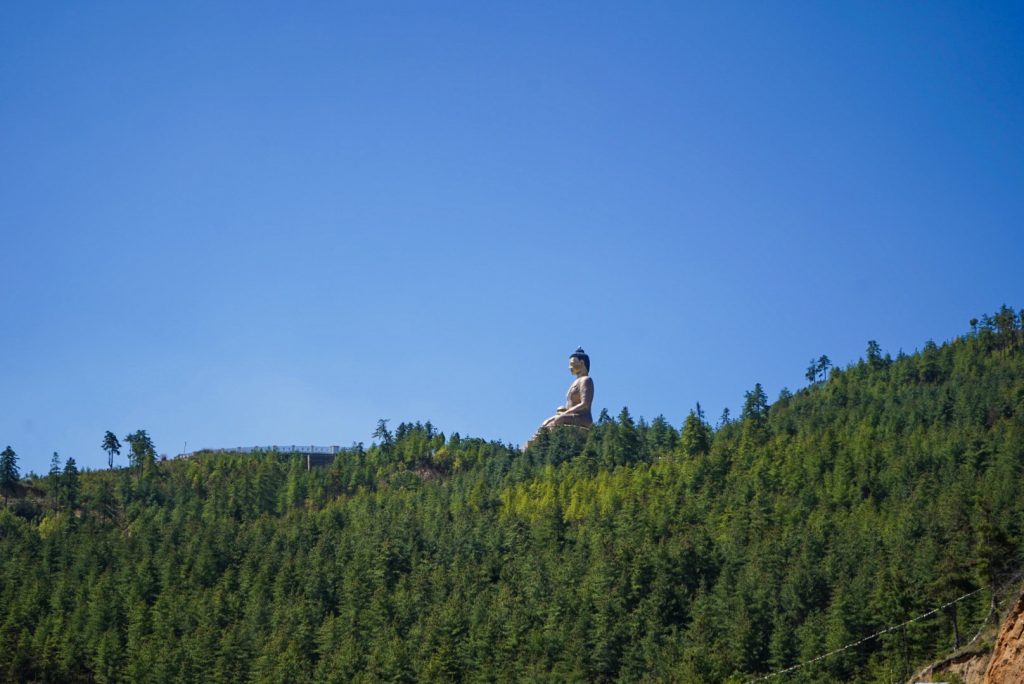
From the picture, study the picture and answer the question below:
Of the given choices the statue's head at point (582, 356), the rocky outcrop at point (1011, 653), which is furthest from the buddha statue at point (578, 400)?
the rocky outcrop at point (1011, 653)

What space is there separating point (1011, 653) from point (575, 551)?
1680 inches

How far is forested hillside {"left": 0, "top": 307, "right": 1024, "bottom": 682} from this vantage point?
212 feet

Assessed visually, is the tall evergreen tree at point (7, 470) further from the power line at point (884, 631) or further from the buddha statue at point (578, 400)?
the power line at point (884, 631)

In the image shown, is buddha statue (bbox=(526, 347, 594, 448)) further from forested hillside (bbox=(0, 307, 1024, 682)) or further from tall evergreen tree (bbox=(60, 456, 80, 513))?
tall evergreen tree (bbox=(60, 456, 80, 513))

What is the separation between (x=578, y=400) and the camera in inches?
4291

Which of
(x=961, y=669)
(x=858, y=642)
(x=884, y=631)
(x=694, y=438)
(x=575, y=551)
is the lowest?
(x=961, y=669)

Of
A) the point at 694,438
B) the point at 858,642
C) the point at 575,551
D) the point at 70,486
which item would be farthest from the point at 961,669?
the point at 70,486

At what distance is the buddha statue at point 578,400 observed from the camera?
356 feet

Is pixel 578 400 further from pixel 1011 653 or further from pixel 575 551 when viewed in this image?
pixel 1011 653

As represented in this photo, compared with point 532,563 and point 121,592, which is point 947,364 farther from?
point 121,592

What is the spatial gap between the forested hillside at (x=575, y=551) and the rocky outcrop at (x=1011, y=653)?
664 inches

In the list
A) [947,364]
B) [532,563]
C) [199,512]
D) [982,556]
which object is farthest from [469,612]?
[947,364]

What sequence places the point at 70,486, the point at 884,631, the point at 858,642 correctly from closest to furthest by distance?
the point at 884,631 < the point at 858,642 < the point at 70,486

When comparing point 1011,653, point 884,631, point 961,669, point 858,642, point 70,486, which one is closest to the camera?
point 1011,653
